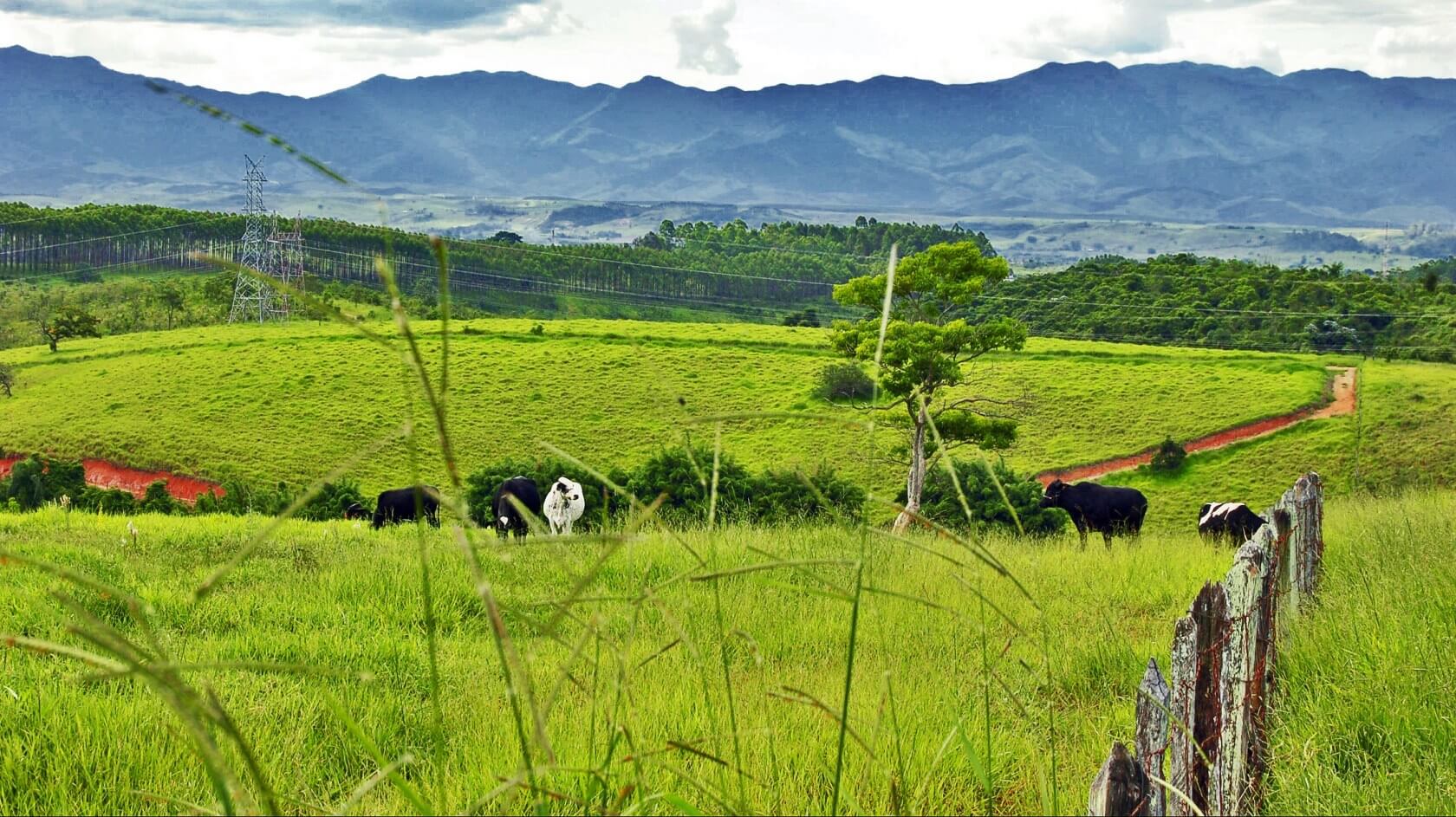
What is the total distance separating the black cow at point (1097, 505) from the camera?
1748cm

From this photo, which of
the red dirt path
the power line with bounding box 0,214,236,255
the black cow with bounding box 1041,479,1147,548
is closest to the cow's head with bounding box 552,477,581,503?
the black cow with bounding box 1041,479,1147,548

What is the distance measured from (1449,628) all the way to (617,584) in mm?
4187

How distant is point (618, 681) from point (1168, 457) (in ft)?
228

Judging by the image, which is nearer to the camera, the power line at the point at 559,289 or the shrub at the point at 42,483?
the shrub at the point at 42,483

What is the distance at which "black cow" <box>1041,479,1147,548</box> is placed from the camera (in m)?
17.5

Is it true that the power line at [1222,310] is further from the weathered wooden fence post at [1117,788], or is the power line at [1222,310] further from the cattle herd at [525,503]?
the weathered wooden fence post at [1117,788]

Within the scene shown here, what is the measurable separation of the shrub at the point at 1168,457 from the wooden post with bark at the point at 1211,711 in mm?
65647

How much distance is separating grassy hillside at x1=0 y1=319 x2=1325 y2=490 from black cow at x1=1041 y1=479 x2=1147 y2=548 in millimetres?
43434

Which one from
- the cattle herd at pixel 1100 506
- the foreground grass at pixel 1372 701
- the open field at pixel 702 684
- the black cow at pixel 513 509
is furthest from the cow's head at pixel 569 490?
the foreground grass at pixel 1372 701

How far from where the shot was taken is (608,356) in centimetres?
9106

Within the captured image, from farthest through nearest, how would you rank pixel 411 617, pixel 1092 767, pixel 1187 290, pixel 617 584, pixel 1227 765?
1. pixel 1187 290
2. pixel 617 584
3. pixel 411 617
4. pixel 1092 767
5. pixel 1227 765

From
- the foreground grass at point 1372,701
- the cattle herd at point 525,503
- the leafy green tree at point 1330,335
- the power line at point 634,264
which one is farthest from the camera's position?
the power line at point 634,264

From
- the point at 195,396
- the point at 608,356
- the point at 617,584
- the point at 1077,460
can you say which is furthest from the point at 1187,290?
the point at 617,584

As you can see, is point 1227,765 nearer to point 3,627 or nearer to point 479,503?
point 3,627
